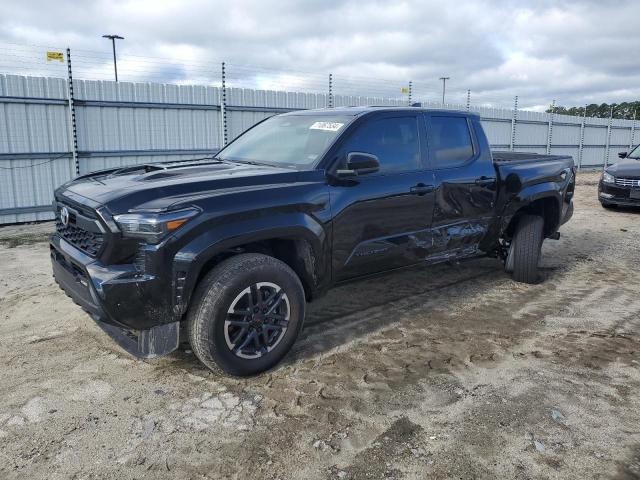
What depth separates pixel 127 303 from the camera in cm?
298

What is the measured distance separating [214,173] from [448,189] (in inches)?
83.1

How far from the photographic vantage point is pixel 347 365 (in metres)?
3.67

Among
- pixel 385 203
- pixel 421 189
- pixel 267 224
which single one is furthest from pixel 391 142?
pixel 267 224

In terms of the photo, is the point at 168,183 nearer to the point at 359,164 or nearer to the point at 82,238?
the point at 82,238

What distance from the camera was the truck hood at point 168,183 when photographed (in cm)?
308

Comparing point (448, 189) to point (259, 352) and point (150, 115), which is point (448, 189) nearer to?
point (259, 352)

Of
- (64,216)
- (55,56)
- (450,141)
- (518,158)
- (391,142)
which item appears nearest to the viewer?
(64,216)

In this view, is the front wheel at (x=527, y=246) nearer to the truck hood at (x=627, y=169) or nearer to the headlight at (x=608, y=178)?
the truck hood at (x=627, y=169)

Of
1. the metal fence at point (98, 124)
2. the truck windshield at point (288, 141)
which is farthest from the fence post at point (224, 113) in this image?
the truck windshield at point (288, 141)

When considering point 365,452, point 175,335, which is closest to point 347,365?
point 365,452

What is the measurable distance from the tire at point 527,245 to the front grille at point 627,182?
21.0 feet

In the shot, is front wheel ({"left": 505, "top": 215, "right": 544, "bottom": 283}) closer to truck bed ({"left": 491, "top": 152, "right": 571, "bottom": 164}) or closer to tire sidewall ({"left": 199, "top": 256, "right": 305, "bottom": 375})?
truck bed ({"left": 491, "top": 152, "right": 571, "bottom": 164})

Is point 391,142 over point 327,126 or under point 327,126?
under

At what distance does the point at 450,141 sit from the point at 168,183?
272cm
